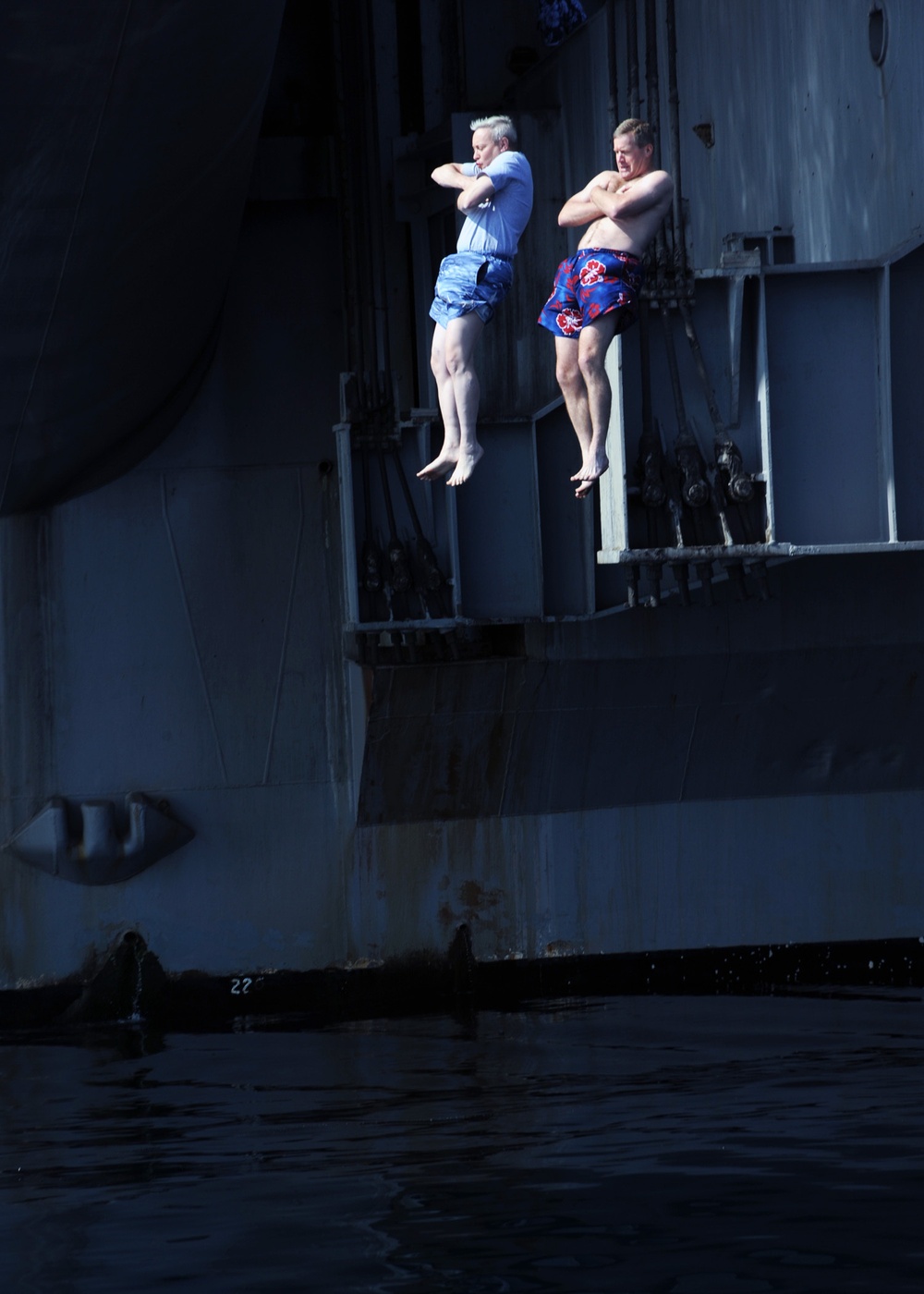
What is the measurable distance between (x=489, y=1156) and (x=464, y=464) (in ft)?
11.4

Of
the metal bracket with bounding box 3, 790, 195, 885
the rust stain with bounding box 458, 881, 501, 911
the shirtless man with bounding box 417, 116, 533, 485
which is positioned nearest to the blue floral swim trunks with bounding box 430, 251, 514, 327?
the shirtless man with bounding box 417, 116, 533, 485

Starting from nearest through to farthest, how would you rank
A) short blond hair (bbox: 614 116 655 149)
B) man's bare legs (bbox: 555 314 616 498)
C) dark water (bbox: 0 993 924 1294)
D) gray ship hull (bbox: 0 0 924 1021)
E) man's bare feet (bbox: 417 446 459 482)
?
dark water (bbox: 0 993 924 1294) < short blond hair (bbox: 614 116 655 149) < man's bare legs (bbox: 555 314 616 498) < man's bare feet (bbox: 417 446 459 482) < gray ship hull (bbox: 0 0 924 1021)

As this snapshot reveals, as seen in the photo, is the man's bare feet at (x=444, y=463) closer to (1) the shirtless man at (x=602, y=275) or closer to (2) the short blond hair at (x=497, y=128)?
(1) the shirtless man at (x=602, y=275)

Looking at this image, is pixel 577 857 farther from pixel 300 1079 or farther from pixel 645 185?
pixel 645 185

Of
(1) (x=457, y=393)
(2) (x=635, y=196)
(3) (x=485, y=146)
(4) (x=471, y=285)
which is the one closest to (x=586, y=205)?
(2) (x=635, y=196)

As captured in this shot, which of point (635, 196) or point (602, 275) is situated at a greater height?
point (635, 196)

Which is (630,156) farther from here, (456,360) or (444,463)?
(444,463)

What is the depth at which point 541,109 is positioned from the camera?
516 inches

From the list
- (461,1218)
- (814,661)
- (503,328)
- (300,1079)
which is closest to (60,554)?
(503,328)

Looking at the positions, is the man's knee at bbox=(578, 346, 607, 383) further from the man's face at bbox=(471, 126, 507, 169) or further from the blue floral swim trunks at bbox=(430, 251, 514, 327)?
the man's face at bbox=(471, 126, 507, 169)

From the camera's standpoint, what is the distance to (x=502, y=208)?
362 inches

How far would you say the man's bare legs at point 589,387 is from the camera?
9.23 meters

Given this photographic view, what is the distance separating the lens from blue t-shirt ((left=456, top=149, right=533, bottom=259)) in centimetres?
913

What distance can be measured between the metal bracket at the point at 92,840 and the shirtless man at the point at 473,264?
4864 millimetres
